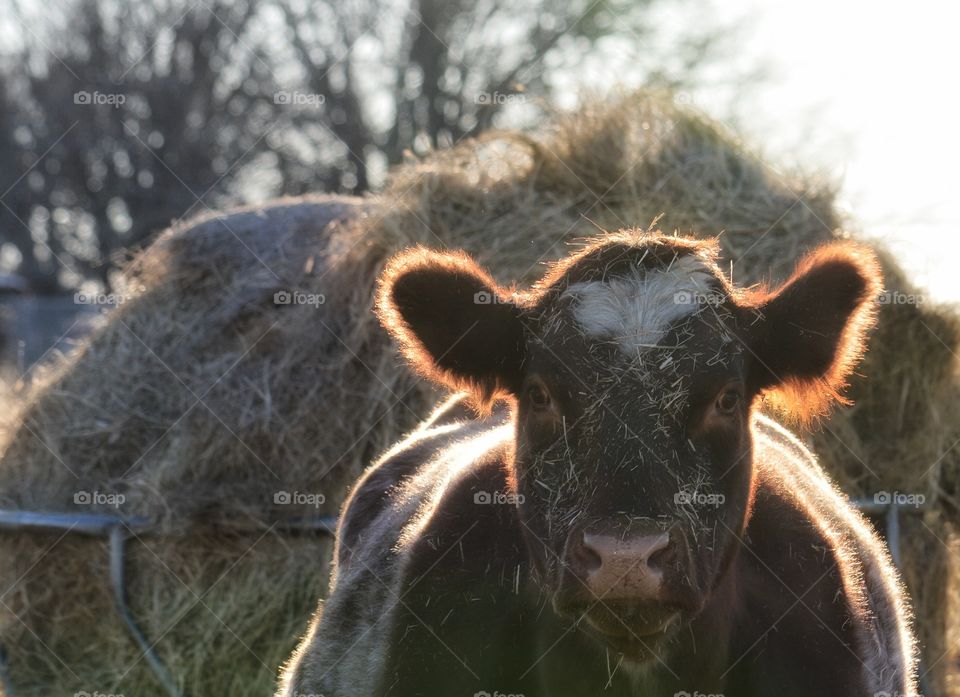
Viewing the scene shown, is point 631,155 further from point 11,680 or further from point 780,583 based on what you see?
point 11,680

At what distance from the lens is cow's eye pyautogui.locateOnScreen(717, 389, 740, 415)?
2.97 meters

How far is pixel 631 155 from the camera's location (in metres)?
6.24

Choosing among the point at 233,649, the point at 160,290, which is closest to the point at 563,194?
the point at 160,290

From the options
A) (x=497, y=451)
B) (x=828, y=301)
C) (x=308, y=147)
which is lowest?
(x=497, y=451)

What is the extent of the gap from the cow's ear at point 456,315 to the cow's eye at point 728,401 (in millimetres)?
607

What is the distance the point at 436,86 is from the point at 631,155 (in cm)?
1104

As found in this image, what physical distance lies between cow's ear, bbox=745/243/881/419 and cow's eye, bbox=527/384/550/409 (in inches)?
23.7

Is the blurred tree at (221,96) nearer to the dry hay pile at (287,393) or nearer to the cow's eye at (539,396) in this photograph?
the dry hay pile at (287,393)

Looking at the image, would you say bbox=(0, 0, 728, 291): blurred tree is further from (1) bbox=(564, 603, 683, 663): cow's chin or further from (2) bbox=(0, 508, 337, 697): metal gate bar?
(1) bbox=(564, 603, 683, 663): cow's chin

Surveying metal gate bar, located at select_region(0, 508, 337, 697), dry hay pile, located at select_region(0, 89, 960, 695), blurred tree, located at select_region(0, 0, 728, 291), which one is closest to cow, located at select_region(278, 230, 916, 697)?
metal gate bar, located at select_region(0, 508, 337, 697)

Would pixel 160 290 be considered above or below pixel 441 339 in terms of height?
above

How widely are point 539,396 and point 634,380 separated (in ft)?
1.04

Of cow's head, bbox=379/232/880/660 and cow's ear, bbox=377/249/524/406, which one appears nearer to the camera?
cow's head, bbox=379/232/880/660

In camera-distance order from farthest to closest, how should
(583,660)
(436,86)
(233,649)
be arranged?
(436,86) → (233,649) → (583,660)
